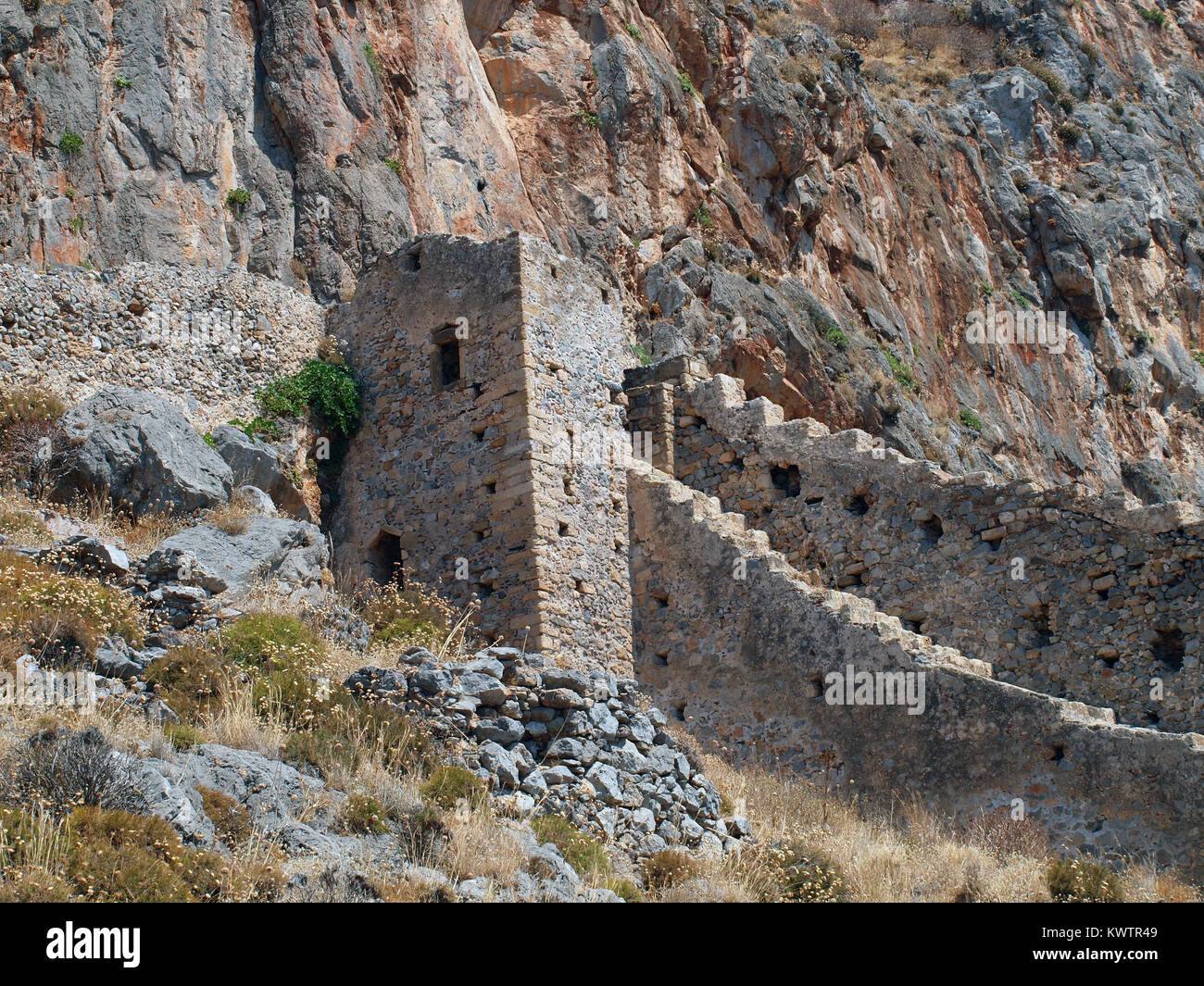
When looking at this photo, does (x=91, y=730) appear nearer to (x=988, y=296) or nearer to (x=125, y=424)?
(x=125, y=424)

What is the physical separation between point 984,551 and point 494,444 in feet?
20.0

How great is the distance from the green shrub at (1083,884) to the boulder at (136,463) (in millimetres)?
8973

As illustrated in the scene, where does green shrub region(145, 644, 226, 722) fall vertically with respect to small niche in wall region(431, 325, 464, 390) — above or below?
below

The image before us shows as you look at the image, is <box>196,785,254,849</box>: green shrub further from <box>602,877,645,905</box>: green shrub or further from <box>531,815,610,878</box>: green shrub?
<box>602,877,645,905</box>: green shrub

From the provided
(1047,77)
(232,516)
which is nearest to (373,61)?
(232,516)

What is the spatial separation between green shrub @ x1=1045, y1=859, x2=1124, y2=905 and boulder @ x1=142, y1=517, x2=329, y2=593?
7.40 m

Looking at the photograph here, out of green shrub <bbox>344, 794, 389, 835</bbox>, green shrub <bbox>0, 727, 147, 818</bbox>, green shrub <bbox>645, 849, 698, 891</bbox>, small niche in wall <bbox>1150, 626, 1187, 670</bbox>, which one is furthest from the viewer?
small niche in wall <bbox>1150, 626, 1187, 670</bbox>

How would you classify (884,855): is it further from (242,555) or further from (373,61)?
(373,61)

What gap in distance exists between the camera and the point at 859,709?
1377 cm

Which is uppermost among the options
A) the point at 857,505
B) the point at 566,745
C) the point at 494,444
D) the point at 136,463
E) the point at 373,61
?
the point at 373,61

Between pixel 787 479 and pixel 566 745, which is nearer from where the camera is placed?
pixel 566 745

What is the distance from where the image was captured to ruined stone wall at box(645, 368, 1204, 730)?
15312 millimetres

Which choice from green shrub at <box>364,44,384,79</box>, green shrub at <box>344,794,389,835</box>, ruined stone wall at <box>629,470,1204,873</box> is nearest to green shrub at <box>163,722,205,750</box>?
green shrub at <box>344,794,389,835</box>

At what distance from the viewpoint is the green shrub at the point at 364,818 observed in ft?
30.4
